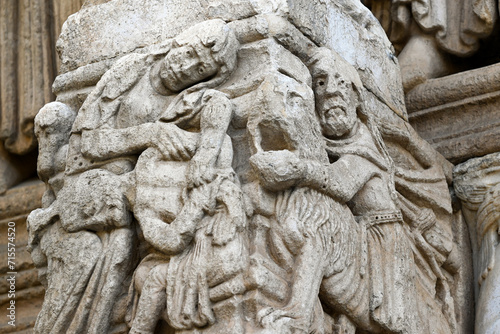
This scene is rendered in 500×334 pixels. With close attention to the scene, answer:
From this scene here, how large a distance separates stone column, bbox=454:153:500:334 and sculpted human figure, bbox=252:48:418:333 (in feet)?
1.54

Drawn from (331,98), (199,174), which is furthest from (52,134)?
(331,98)

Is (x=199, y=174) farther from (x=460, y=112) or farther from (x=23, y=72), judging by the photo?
(x=23, y=72)

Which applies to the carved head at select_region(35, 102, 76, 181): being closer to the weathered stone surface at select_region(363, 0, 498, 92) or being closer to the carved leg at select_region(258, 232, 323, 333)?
the carved leg at select_region(258, 232, 323, 333)

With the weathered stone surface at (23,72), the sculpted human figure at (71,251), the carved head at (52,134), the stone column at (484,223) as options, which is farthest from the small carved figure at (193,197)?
the weathered stone surface at (23,72)

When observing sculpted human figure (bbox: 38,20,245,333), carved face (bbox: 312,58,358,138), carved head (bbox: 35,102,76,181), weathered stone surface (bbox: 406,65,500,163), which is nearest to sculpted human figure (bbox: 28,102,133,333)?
sculpted human figure (bbox: 38,20,245,333)

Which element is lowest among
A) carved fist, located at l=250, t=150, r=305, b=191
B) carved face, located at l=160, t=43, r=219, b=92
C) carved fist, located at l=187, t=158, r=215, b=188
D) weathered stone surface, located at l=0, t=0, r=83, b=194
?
weathered stone surface, located at l=0, t=0, r=83, b=194

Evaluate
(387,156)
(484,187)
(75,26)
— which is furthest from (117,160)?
(484,187)

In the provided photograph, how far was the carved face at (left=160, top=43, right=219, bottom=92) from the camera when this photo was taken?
139 inches

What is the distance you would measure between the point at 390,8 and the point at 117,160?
6.42 feet

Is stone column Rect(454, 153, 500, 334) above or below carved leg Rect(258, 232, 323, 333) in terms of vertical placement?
below

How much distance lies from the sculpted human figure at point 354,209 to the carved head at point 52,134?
0.94 m

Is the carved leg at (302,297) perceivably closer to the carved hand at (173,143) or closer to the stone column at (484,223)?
the carved hand at (173,143)

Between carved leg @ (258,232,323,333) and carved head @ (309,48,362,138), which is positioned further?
carved head @ (309,48,362,138)

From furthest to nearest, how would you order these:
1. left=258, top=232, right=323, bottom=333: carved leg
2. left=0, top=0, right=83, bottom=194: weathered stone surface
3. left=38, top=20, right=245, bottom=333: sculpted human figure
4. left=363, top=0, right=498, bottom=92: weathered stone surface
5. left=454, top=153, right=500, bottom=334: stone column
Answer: left=0, top=0, right=83, bottom=194: weathered stone surface < left=363, top=0, right=498, bottom=92: weathered stone surface < left=454, top=153, right=500, bottom=334: stone column < left=38, top=20, right=245, bottom=333: sculpted human figure < left=258, top=232, right=323, bottom=333: carved leg
